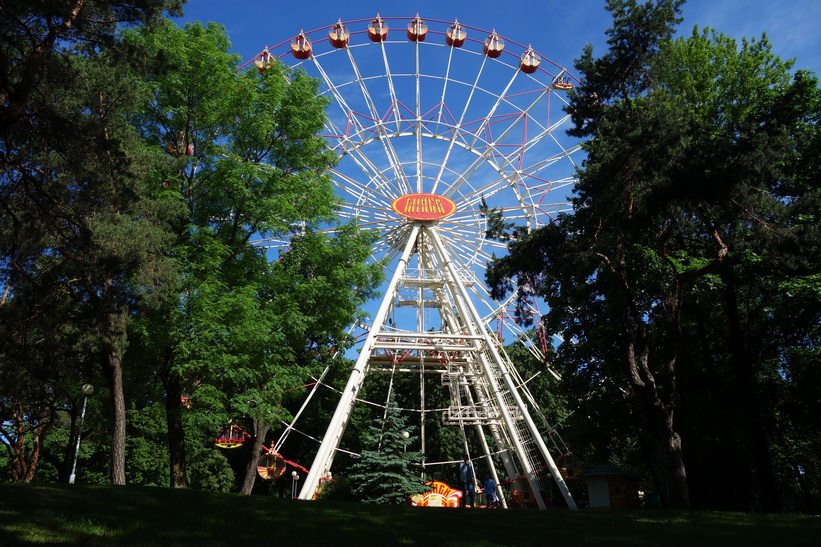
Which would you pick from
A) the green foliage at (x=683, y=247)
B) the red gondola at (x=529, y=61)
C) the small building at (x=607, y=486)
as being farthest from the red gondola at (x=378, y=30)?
the small building at (x=607, y=486)

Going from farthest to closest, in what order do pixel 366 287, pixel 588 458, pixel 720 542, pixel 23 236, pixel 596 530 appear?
1. pixel 588 458
2. pixel 366 287
3. pixel 23 236
4. pixel 596 530
5. pixel 720 542

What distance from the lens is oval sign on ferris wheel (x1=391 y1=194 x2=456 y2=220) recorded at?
24.7 m

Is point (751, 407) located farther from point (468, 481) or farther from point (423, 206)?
point (423, 206)

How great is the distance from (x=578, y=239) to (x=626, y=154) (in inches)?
83.3

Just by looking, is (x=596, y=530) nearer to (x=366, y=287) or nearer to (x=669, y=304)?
(x=669, y=304)

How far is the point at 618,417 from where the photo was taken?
18.4 metres

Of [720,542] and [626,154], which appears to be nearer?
[720,542]

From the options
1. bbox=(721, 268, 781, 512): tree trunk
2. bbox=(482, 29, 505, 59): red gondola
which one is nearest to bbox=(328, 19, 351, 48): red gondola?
bbox=(482, 29, 505, 59): red gondola

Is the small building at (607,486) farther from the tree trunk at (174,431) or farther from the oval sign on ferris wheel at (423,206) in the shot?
the tree trunk at (174,431)

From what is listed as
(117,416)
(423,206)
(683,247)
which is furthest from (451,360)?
(117,416)

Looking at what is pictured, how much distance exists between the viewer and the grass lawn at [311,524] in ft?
21.7

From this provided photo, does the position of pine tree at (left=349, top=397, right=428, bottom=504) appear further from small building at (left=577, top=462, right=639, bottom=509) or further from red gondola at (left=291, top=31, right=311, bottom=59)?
red gondola at (left=291, top=31, right=311, bottom=59)

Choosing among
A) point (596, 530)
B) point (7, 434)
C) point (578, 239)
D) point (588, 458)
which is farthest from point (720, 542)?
point (7, 434)

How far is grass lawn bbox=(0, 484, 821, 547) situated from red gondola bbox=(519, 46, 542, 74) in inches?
853
